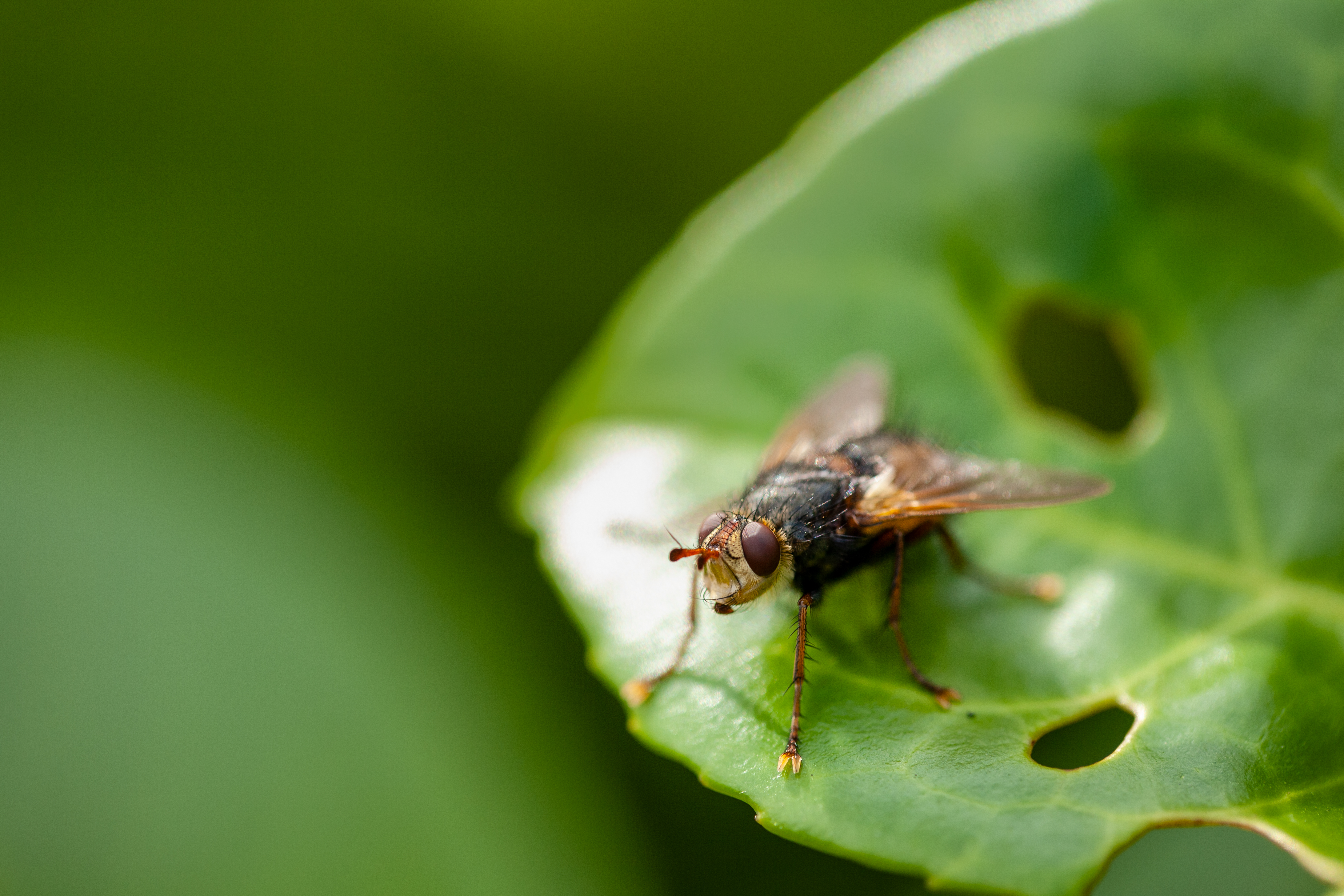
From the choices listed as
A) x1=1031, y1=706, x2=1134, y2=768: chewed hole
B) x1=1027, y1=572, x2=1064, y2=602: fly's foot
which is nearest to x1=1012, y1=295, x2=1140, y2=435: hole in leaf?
x1=1031, y1=706, x2=1134, y2=768: chewed hole

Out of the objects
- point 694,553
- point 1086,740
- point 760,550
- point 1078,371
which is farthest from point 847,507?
point 1078,371

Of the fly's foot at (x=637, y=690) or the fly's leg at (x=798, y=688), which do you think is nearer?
the fly's leg at (x=798, y=688)

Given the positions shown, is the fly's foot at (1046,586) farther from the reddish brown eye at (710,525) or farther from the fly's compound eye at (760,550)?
the reddish brown eye at (710,525)

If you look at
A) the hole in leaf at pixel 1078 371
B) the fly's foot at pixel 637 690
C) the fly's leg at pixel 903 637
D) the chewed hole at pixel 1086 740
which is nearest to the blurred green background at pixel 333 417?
the chewed hole at pixel 1086 740

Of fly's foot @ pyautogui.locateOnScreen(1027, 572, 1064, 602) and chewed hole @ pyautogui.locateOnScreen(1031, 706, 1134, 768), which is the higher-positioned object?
fly's foot @ pyautogui.locateOnScreen(1027, 572, 1064, 602)

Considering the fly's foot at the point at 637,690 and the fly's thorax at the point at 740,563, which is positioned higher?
the fly's thorax at the point at 740,563

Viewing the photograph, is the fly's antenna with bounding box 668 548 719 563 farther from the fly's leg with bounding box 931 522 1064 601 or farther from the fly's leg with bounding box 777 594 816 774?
the fly's leg with bounding box 931 522 1064 601

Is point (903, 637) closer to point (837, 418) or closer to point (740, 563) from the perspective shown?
point (740, 563)
